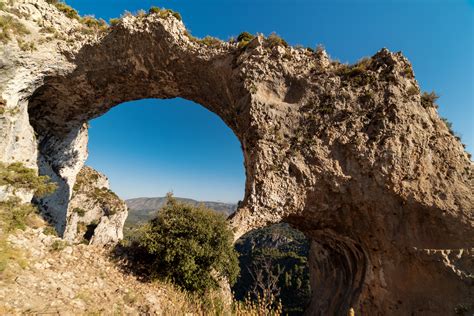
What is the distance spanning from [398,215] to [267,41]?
559 inches

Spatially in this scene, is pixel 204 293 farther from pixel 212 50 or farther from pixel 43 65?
pixel 43 65

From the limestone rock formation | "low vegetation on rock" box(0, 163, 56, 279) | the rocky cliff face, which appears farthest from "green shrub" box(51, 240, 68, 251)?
the limestone rock formation

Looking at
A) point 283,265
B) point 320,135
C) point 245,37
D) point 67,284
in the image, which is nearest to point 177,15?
point 245,37

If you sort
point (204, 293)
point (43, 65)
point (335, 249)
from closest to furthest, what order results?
1. point (204, 293)
2. point (43, 65)
3. point (335, 249)

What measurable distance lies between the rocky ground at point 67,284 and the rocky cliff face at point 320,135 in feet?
21.0

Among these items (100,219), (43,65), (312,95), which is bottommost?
(100,219)

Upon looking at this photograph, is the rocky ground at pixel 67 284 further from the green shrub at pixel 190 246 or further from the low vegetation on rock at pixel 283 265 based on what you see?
the low vegetation on rock at pixel 283 265

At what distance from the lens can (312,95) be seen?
16656mm

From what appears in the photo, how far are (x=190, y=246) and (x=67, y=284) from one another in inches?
179

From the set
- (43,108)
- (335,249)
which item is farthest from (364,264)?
(43,108)

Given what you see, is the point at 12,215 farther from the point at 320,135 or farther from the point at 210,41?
the point at 320,135

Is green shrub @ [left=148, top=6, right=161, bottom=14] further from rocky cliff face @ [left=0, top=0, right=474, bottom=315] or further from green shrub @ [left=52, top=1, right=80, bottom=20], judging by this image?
green shrub @ [left=52, top=1, right=80, bottom=20]

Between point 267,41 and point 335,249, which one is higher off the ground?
point 267,41

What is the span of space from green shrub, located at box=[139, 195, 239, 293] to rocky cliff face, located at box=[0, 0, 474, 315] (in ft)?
7.89
